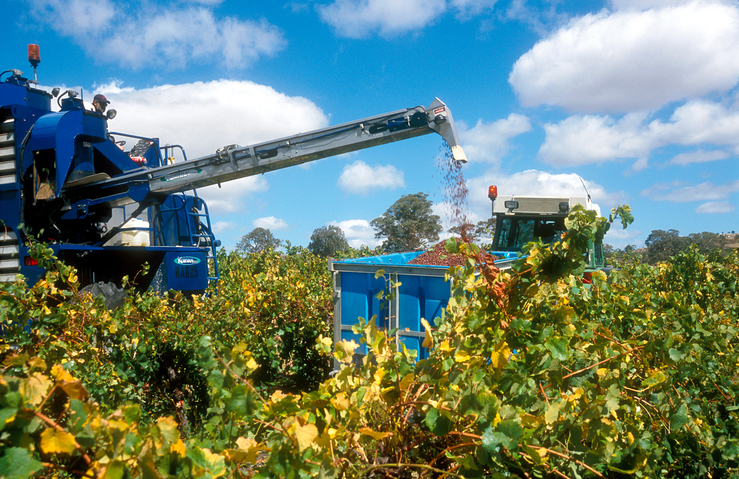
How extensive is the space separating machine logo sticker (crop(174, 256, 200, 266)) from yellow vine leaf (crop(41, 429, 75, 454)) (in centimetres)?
827

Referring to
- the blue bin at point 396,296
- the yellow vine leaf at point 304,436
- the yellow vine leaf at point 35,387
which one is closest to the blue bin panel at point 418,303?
the blue bin at point 396,296

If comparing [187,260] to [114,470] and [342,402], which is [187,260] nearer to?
[342,402]

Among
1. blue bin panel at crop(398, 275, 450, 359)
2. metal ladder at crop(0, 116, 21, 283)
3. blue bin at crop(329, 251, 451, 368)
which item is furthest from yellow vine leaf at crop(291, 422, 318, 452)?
metal ladder at crop(0, 116, 21, 283)

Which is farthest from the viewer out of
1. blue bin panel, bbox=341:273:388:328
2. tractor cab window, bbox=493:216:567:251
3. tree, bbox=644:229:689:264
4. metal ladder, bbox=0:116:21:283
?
tree, bbox=644:229:689:264

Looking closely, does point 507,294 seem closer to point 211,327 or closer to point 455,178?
point 211,327

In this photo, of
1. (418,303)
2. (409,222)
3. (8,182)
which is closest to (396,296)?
(418,303)

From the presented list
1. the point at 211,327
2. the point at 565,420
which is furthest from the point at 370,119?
the point at 565,420

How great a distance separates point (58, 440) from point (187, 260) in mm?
8477

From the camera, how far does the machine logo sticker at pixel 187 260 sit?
882 centimetres

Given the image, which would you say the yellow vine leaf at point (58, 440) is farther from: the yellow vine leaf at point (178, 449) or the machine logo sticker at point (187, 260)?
the machine logo sticker at point (187, 260)

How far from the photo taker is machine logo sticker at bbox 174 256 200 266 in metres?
8.82

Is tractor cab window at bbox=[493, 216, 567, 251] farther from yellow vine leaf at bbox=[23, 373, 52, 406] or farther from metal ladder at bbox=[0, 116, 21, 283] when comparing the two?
metal ladder at bbox=[0, 116, 21, 283]

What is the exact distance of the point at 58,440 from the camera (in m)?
1.04

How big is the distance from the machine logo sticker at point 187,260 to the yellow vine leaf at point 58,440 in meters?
8.27
